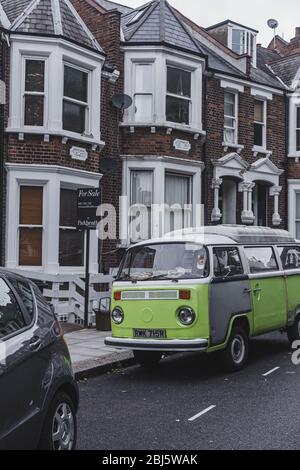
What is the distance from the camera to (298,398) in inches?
272

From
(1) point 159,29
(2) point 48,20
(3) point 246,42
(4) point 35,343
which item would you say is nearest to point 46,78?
(2) point 48,20

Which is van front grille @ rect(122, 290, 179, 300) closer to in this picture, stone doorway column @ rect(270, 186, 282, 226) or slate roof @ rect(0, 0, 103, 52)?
slate roof @ rect(0, 0, 103, 52)

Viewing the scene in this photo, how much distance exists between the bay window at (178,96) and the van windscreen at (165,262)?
323 inches

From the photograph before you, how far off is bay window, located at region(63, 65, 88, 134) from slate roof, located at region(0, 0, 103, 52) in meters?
0.76

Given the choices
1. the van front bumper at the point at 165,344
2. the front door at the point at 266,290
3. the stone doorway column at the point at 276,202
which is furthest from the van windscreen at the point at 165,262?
the stone doorway column at the point at 276,202

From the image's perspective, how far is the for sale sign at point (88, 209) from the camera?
11.8 meters

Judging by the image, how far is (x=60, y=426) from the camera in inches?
180

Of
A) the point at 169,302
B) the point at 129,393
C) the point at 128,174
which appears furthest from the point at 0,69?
the point at 129,393

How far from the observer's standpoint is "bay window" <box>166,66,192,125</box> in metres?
16.4

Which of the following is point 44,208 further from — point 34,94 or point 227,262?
point 227,262

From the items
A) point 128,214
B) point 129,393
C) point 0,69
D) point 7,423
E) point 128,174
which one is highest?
point 0,69

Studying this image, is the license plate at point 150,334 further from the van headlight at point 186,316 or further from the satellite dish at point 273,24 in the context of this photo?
the satellite dish at point 273,24
